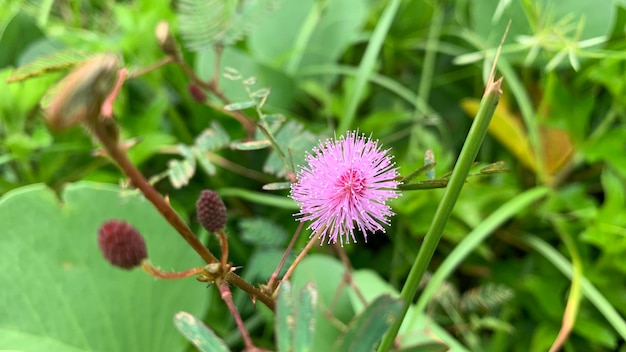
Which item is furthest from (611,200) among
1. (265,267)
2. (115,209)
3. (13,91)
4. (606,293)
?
(13,91)

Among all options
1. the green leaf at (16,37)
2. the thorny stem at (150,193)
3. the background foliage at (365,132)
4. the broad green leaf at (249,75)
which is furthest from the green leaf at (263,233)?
the green leaf at (16,37)

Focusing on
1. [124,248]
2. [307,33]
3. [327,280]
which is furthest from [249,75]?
[124,248]

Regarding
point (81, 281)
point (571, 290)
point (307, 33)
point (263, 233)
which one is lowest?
point (81, 281)

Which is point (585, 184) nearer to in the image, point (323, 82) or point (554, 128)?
point (554, 128)

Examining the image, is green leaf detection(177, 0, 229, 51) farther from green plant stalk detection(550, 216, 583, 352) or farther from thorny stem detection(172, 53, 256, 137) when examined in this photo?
green plant stalk detection(550, 216, 583, 352)

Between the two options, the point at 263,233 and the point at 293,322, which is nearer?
the point at 293,322

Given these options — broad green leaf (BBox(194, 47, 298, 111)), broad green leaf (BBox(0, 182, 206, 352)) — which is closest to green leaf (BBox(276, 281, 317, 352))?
broad green leaf (BBox(0, 182, 206, 352))

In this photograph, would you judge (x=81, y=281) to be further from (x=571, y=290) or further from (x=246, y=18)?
(x=571, y=290)

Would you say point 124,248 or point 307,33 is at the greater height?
point 307,33
